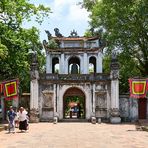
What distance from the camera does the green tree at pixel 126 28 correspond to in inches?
1409

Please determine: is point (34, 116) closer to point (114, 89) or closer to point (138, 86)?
point (114, 89)

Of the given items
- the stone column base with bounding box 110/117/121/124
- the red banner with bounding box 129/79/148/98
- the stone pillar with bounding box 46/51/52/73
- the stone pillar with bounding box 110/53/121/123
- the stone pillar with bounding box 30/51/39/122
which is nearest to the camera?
the red banner with bounding box 129/79/148/98

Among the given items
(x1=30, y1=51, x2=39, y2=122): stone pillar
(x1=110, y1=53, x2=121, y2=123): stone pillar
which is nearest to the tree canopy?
(x1=30, y1=51, x2=39, y2=122): stone pillar

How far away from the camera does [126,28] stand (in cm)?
3653

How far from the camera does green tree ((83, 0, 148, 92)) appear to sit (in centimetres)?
3578

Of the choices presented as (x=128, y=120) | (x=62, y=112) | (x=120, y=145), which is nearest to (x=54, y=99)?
(x=62, y=112)

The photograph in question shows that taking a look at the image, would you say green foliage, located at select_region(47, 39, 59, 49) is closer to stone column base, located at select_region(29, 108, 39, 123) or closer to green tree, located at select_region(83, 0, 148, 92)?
green tree, located at select_region(83, 0, 148, 92)

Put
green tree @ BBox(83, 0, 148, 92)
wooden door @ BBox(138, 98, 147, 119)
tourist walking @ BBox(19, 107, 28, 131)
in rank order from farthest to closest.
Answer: green tree @ BBox(83, 0, 148, 92), wooden door @ BBox(138, 98, 147, 119), tourist walking @ BBox(19, 107, 28, 131)

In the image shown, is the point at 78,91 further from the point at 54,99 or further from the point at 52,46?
the point at 52,46

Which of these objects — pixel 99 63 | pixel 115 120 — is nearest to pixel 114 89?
pixel 115 120

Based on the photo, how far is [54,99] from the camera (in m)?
34.4

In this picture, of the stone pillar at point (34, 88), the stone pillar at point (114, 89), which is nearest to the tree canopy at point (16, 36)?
the stone pillar at point (34, 88)

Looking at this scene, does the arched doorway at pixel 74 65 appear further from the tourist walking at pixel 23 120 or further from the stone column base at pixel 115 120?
the tourist walking at pixel 23 120

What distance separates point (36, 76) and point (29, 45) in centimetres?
282
